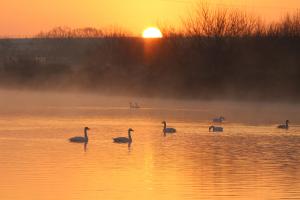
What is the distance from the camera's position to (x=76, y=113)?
45438 millimetres

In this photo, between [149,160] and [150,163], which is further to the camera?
[149,160]

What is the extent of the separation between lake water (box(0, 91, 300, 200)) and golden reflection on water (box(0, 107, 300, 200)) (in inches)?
0.8

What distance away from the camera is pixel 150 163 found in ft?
73.6

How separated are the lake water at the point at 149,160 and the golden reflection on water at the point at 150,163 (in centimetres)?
2

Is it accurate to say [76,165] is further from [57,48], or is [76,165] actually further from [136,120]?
[57,48]

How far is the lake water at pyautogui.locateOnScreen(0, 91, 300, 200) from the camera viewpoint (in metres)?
18.0

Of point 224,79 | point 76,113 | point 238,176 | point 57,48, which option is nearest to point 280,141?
point 238,176

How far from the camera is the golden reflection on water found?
1789 centimetres

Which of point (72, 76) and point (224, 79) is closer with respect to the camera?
point (224, 79)

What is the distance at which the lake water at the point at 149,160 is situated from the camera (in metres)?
18.0

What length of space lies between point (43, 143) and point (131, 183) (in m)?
8.99

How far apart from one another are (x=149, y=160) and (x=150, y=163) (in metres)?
0.61

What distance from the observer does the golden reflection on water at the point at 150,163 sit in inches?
704

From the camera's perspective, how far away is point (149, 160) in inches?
907
